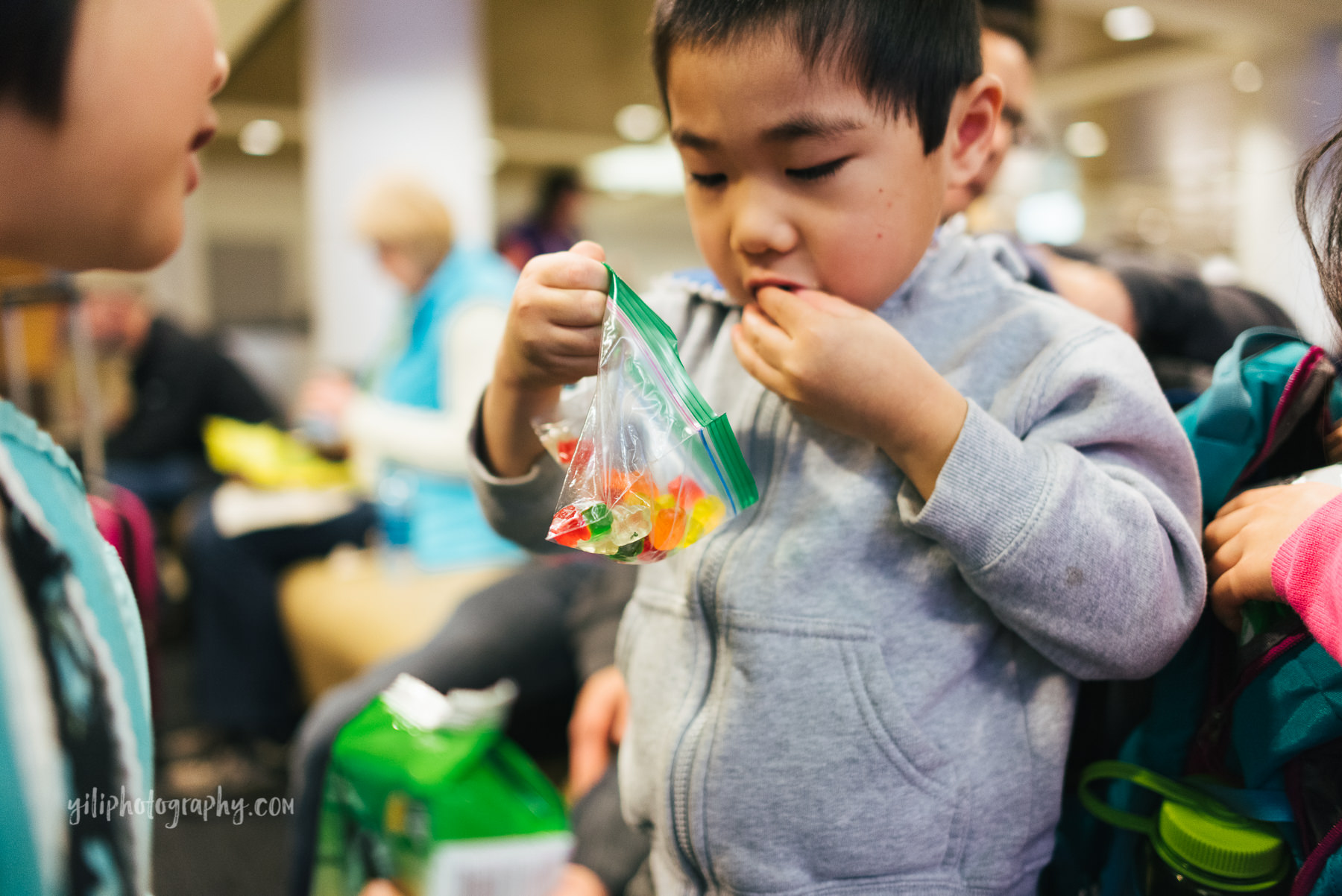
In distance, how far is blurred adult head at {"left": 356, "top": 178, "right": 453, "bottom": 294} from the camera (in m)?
2.22

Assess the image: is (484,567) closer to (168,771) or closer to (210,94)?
(168,771)

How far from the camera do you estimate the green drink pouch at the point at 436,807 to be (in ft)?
1.85

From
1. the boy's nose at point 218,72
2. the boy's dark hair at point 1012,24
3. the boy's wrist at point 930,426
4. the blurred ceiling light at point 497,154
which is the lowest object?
the blurred ceiling light at point 497,154

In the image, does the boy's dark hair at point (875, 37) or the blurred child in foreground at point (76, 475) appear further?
the boy's dark hair at point (875, 37)

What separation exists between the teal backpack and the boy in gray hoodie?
9 cm

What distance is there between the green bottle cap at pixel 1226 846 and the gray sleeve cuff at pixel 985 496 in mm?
259

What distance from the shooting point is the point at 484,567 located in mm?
1976

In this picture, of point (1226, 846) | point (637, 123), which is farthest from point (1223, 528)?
point (637, 123)

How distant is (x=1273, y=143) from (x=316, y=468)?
6.94 meters

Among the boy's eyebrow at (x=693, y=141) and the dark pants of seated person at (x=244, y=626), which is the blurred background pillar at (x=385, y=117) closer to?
the dark pants of seated person at (x=244, y=626)

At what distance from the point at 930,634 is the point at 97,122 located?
614 mm

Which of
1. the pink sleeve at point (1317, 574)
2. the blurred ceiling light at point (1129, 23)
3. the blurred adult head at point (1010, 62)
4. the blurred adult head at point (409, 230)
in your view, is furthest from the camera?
the blurred ceiling light at point (1129, 23)

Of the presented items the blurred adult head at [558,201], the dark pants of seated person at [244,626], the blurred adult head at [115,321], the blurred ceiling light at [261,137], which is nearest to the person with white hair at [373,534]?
the dark pants of seated person at [244,626]

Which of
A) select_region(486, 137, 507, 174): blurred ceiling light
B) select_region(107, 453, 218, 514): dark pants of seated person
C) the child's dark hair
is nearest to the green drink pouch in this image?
the child's dark hair
